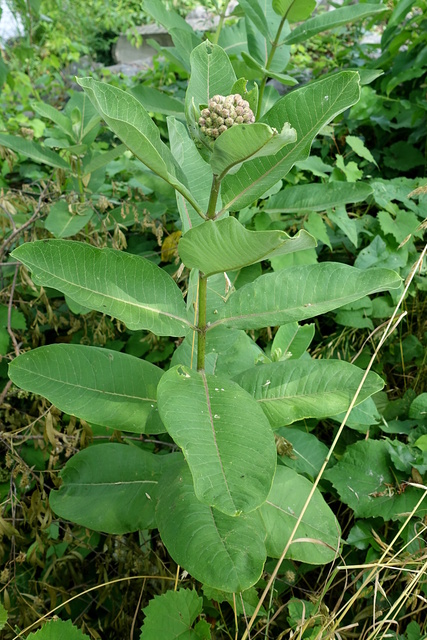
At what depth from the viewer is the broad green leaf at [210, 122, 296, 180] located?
829 mm

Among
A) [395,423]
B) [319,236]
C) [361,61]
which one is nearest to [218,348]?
[395,423]

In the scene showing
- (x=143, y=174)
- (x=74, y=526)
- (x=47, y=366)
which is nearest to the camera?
(x=47, y=366)

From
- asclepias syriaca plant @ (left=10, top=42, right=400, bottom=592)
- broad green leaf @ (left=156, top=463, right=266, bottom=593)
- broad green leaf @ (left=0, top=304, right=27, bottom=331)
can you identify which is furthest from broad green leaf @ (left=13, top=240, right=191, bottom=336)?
broad green leaf @ (left=0, top=304, right=27, bottom=331)

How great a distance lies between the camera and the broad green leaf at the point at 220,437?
0.88 m

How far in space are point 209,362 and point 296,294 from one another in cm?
35

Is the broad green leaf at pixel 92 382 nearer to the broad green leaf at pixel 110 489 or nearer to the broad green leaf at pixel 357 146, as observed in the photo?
the broad green leaf at pixel 110 489

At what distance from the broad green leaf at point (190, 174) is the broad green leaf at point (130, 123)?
6.0 inches

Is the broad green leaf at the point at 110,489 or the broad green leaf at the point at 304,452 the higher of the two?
the broad green leaf at the point at 110,489

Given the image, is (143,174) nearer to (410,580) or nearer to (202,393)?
(202,393)

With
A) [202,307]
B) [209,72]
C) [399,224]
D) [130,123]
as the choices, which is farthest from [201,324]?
[399,224]

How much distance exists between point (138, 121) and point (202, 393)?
547mm

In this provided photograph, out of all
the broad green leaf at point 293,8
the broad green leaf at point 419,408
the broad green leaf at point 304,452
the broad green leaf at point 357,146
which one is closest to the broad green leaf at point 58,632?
the broad green leaf at point 304,452

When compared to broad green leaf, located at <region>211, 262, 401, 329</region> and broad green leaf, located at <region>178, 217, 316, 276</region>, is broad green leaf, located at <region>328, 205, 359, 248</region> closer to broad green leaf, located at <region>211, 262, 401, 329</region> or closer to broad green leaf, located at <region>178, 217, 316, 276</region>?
broad green leaf, located at <region>211, 262, 401, 329</region>

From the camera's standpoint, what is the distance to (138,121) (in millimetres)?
974
